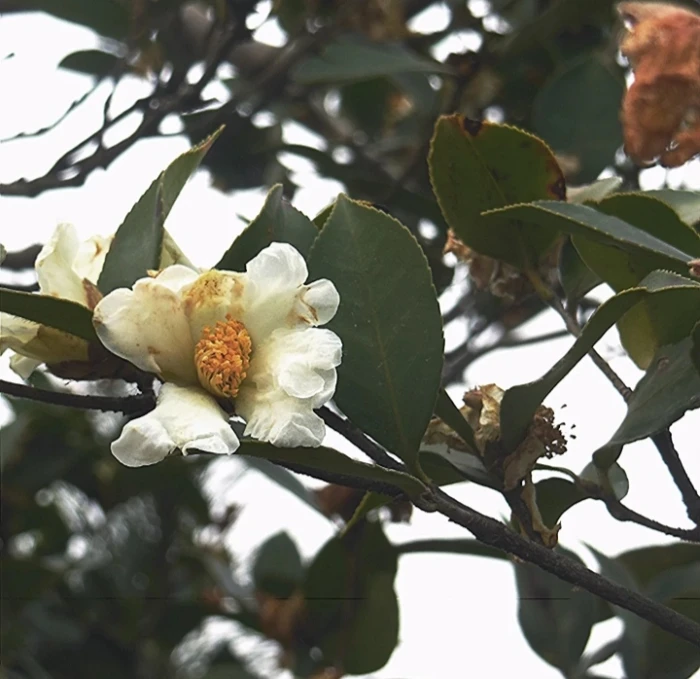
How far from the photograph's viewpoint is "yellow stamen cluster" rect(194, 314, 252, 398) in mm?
494

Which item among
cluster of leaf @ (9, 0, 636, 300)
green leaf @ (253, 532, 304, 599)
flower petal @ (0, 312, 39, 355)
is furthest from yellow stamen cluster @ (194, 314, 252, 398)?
green leaf @ (253, 532, 304, 599)

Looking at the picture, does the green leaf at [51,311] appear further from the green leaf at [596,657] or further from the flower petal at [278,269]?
the green leaf at [596,657]

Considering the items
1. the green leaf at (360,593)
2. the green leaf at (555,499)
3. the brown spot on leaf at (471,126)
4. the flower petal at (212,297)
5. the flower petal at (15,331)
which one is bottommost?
the green leaf at (360,593)

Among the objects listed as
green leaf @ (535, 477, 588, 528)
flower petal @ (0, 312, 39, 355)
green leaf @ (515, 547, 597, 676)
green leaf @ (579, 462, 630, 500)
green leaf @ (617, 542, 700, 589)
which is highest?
flower petal @ (0, 312, 39, 355)

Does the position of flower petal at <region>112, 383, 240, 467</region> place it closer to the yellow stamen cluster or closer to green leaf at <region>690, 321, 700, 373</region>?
the yellow stamen cluster

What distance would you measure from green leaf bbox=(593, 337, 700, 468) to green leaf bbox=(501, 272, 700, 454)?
4cm

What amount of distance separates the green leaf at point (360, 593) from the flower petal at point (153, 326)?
566 millimetres

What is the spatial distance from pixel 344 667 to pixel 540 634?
262mm

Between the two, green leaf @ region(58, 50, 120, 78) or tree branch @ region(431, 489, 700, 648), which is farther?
green leaf @ region(58, 50, 120, 78)

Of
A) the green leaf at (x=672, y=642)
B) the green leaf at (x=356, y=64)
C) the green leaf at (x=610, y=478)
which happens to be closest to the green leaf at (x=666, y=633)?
the green leaf at (x=672, y=642)

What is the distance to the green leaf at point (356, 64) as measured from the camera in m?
1.11

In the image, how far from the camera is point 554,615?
0.93 meters

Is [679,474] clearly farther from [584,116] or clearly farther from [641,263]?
[584,116]

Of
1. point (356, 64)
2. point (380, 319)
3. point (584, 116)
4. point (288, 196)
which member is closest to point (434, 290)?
point (380, 319)
